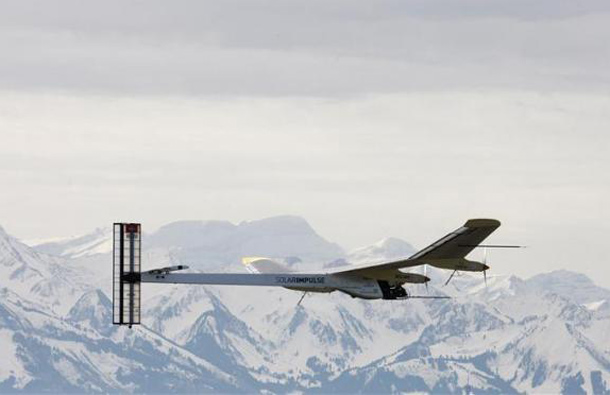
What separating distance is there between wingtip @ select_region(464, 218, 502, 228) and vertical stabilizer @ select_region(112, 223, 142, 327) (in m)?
28.5

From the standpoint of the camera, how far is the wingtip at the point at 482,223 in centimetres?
13112

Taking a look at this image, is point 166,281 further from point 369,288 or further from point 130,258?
point 369,288

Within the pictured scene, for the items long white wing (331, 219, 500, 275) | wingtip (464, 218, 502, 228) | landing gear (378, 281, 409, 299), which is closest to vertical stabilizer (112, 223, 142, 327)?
long white wing (331, 219, 500, 275)

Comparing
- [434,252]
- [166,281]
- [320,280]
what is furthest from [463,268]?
[166,281]

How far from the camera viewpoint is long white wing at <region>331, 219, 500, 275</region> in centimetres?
13288

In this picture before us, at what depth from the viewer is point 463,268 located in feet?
456

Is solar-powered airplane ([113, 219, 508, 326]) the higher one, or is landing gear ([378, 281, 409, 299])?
solar-powered airplane ([113, 219, 508, 326])

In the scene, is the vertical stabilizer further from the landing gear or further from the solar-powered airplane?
the landing gear

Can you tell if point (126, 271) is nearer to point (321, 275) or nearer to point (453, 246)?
point (321, 275)

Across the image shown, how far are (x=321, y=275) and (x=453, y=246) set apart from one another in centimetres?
1366

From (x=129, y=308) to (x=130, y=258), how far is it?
5.07 m

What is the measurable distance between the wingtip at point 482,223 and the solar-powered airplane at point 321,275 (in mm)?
797

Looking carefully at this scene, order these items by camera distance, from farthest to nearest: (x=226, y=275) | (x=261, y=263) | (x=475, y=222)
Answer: (x=261, y=263) → (x=226, y=275) → (x=475, y=222)

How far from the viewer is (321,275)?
144m
